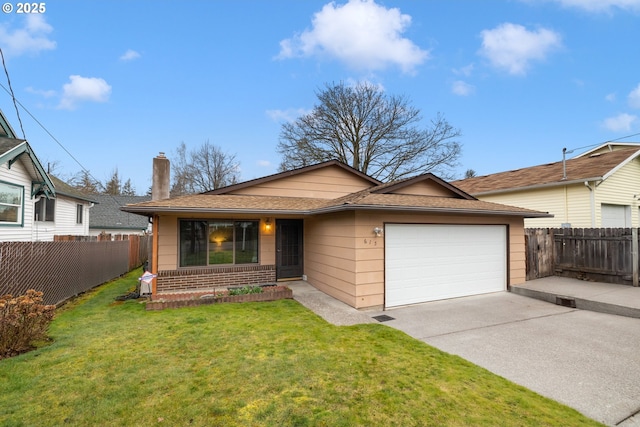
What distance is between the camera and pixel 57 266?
7027 millimetres

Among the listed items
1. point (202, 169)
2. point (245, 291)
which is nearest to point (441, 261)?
point (245, 291)

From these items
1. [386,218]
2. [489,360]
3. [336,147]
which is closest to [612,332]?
[489,360]

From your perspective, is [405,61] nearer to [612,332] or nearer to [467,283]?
[467,283]

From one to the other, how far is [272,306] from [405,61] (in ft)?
45.7

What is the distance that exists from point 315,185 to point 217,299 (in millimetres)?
5441

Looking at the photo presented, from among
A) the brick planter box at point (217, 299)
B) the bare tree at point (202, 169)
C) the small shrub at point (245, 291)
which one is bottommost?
the brick planter box at point (217, 299)

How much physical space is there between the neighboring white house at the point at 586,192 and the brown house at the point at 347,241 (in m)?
4.75

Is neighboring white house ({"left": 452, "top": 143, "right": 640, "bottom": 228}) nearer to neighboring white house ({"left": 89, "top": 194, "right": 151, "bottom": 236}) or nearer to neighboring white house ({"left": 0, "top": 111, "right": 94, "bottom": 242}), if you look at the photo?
neighboring white house ({"left": 0, "top": 111, "right": 94, "bottom": 242})

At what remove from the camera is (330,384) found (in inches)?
132

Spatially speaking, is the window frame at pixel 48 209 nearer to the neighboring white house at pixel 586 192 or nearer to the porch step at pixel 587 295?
the porch step at pixel 587 295

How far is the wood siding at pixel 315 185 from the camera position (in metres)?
10.3

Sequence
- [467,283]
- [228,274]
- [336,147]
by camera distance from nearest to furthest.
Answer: [467,283], [228,274], [336,147]

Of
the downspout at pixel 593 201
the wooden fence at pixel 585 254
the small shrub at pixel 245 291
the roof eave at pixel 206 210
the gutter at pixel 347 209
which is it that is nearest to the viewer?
the gutter at pixel 347 209

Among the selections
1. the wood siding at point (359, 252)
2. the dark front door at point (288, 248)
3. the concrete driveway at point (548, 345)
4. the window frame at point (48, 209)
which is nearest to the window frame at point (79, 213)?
the window frame at point (48, 209)
